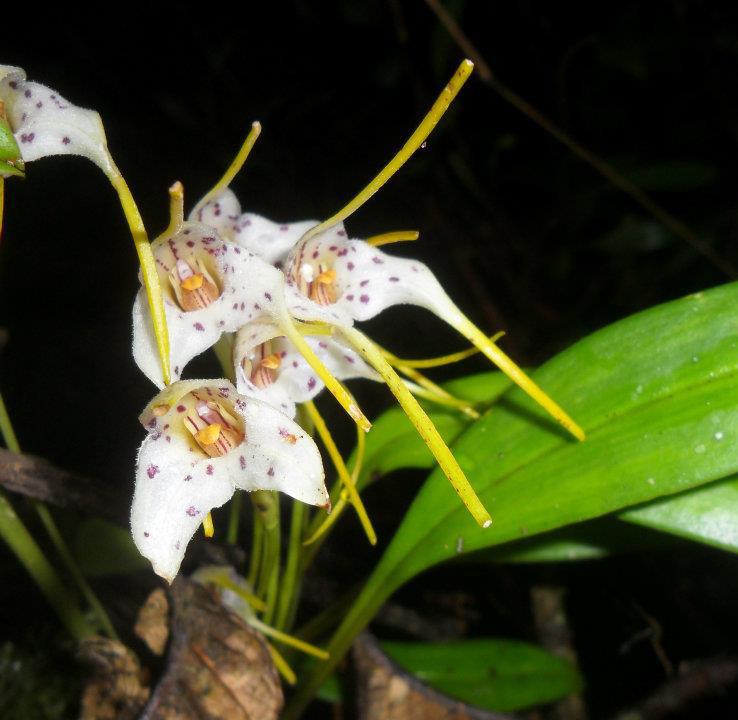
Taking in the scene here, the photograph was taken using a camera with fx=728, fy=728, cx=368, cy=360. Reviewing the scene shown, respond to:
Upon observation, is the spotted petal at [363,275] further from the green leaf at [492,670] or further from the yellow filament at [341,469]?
the green leaf at [492,670]

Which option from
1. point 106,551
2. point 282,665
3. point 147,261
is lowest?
point 282,665

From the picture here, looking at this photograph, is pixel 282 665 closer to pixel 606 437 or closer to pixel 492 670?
pixel 492 670

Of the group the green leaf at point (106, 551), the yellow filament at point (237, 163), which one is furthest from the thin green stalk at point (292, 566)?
the yellow filament at point (237, 163)

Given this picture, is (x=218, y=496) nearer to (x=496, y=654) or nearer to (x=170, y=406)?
(x=170, y=406)

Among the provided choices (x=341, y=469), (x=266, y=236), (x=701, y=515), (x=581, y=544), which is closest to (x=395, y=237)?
(x=266, y=236)

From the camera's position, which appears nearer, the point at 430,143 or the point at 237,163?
the point at 237,163

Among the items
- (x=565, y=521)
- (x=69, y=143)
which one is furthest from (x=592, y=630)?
(x=69, y=143)

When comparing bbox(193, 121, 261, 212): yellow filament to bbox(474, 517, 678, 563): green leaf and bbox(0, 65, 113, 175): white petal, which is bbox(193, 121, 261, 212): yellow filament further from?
bbox(474, 517, 678, 563): green leaf
